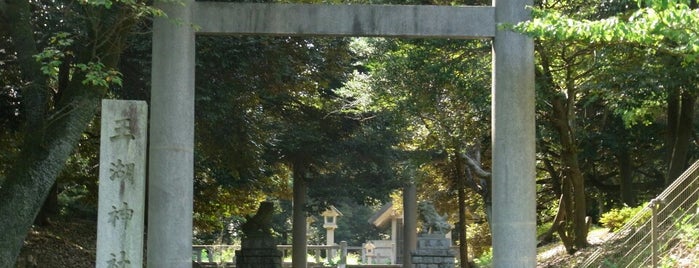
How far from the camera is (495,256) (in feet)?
38.5

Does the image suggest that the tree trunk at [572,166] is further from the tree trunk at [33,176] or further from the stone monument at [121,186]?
the stone monument at [121,186]

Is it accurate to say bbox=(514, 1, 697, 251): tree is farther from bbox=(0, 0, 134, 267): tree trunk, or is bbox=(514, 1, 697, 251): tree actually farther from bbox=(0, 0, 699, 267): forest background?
bbox=(0, 0, 134, 267): tree trunk

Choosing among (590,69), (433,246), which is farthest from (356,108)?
(590,69)

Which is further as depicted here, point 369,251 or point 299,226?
point 369,251

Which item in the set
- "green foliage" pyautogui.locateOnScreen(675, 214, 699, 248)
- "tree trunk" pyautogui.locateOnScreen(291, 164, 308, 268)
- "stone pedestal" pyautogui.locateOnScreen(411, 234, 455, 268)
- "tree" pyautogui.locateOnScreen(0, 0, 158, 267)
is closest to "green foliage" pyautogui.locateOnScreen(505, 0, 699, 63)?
"green foliage" pyautogui.locateOnScreen(675, 214, 699, 248)

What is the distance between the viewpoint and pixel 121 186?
902 cm

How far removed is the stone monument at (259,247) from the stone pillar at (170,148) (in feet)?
41.6

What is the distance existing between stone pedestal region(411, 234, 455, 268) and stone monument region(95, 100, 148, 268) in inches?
551

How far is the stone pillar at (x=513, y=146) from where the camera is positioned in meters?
11.6

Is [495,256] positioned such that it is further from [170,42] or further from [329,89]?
[329,89]

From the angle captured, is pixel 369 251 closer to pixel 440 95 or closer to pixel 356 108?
Result: pixel 356 108

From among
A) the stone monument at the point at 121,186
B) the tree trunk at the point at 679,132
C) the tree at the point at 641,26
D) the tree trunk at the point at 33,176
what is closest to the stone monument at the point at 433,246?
the tree trunk at the point at 679,132

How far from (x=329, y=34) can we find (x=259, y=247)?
43.3 ft

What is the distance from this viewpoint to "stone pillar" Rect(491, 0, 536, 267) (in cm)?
1159
